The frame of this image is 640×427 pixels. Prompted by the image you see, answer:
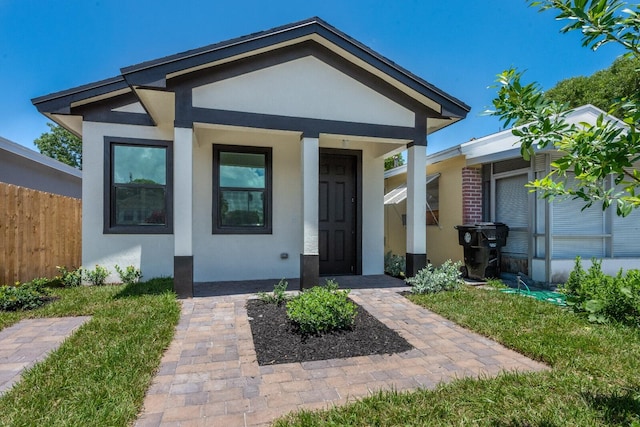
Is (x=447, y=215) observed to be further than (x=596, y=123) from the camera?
Yes

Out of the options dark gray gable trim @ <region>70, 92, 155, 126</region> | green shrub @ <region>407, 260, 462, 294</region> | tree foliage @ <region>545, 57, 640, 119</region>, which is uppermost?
tree foliage @ <region>545, 57, 640, 119</region>

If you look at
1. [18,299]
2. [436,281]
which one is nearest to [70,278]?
[18,299]

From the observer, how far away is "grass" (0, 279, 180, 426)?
2.22m

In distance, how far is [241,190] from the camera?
697cm

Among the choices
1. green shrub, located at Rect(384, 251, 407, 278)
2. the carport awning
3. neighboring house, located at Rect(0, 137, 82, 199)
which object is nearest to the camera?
green shrub, located at Rect(384, 251, 407, 278)

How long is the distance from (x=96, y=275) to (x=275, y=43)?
5468 mm

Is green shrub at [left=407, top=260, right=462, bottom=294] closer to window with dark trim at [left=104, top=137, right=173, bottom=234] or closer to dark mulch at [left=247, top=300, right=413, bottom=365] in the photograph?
dark mulch at [left=247, top=300, right=413, bottom=365]

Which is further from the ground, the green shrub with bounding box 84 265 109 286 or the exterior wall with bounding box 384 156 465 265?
the exterior wall with bounding box 384 156 465 265

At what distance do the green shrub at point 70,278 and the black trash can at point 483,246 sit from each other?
799 cm

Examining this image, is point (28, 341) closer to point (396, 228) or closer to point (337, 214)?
point (337, 214)

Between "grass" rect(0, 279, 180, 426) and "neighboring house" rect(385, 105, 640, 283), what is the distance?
6.54 metres

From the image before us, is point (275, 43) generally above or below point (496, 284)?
above

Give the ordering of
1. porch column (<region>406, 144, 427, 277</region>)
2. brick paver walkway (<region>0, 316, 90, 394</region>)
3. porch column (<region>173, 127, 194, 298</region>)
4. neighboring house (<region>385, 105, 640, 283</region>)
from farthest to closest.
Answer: neighboring house (<region>385, 105, 640, 283</region>) < porch column (<region>406, 144, 427, 277</region>) < porch column (<region>173, 127, 194, 298</region>) < brick paver walkway (<region>0, 316, 90, 394</region>)

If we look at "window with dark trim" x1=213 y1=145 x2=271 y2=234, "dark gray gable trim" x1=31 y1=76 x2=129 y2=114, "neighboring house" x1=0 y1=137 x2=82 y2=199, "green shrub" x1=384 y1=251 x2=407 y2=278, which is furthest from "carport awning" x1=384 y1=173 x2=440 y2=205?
"neighboring house" x1=0 y1=137 x2=82 y2=199
